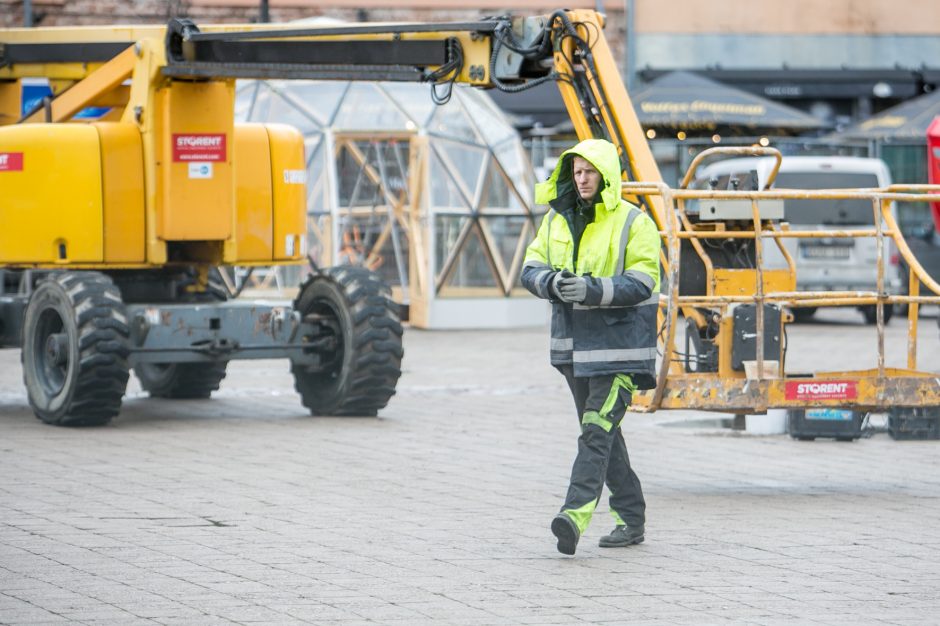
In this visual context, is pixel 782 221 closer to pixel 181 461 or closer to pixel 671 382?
pixel 671 382

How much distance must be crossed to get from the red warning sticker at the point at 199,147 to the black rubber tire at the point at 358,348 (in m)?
1.13

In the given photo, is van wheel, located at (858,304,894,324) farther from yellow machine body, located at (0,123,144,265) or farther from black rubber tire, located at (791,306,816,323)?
yellow machine body, located at (0,123,144,265)

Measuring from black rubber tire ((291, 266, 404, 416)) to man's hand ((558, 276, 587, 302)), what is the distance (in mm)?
5256

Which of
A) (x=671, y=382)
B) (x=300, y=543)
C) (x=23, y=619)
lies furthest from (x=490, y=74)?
(x=23, y=619)

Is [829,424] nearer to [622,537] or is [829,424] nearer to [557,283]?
[622,537]

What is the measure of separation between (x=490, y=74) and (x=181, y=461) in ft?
10.0

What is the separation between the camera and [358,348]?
1300 centimetres

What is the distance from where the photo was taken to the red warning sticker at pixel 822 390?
9.46 meters

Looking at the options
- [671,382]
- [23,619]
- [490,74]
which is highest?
[490,74]

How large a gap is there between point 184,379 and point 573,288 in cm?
745

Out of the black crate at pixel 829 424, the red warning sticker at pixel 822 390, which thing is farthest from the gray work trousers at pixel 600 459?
the black crate at pixel 829 424

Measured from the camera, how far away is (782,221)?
10.4 m

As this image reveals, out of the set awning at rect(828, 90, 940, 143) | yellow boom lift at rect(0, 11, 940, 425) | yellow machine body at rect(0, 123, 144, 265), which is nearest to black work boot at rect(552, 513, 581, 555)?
yellow boom lift at rect(0, 11, 940, 425)

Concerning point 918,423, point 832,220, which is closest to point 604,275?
point 918,423
